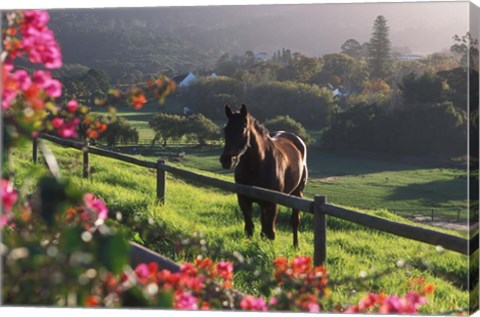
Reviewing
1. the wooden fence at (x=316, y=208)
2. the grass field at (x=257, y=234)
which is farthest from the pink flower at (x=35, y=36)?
the grass field at (x=257, y=234)

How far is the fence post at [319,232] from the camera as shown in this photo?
4113mm

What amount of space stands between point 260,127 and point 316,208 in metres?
0.74

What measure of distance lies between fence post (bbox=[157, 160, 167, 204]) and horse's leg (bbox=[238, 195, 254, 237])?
0.49 m

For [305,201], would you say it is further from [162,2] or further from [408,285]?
[162,2]

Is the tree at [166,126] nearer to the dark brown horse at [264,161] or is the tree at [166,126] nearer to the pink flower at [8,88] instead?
the dark brown horse at [264,161]

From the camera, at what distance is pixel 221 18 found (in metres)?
4.45

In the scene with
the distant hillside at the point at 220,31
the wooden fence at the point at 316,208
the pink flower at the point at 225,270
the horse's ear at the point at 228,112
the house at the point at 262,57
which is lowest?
the pink flower at the point at 225,270

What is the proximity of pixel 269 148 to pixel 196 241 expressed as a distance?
2.58ft

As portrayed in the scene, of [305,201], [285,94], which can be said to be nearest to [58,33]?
[285,94]

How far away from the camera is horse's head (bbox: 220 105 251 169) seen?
446 cm

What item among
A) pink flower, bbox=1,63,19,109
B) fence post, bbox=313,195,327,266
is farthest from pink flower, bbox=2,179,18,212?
fence post, bbox=313,195,327,266

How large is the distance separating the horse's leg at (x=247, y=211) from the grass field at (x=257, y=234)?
4 cm

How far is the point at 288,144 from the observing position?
4.67 m

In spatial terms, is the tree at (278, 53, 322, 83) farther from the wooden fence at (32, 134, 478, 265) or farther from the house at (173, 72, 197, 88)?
the wooden fence at (32, 134, 478, 265)
